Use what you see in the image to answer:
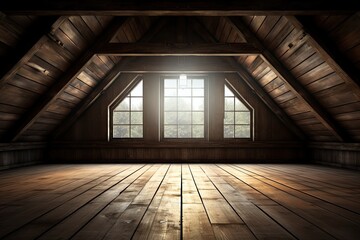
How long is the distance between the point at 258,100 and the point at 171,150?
2.24m

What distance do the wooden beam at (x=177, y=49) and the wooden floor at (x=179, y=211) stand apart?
2158 mm

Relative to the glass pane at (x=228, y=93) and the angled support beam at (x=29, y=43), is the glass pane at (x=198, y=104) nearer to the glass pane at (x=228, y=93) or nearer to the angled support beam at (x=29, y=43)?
the glass pane at (x=228, y=93)

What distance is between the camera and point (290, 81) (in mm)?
4109

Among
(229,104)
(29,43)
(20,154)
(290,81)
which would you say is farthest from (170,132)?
(29,43)

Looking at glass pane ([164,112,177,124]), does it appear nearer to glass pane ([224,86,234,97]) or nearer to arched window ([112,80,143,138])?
arched window ([112,80,143,138])

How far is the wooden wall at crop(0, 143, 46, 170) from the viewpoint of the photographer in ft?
14.0

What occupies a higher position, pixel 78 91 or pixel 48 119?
pixel 78 91

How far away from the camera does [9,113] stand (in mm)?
3875

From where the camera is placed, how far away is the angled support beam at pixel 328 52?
3.12 meters

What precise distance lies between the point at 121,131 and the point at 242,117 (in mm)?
2789

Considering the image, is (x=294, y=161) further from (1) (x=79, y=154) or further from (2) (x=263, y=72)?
(1) (x=79, y=154)

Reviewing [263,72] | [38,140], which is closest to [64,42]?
[38,140]

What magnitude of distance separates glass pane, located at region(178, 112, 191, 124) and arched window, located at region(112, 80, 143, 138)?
0.89m

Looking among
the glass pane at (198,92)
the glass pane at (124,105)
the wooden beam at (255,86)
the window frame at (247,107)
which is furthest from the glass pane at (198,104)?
the glass pane at (124,105)
